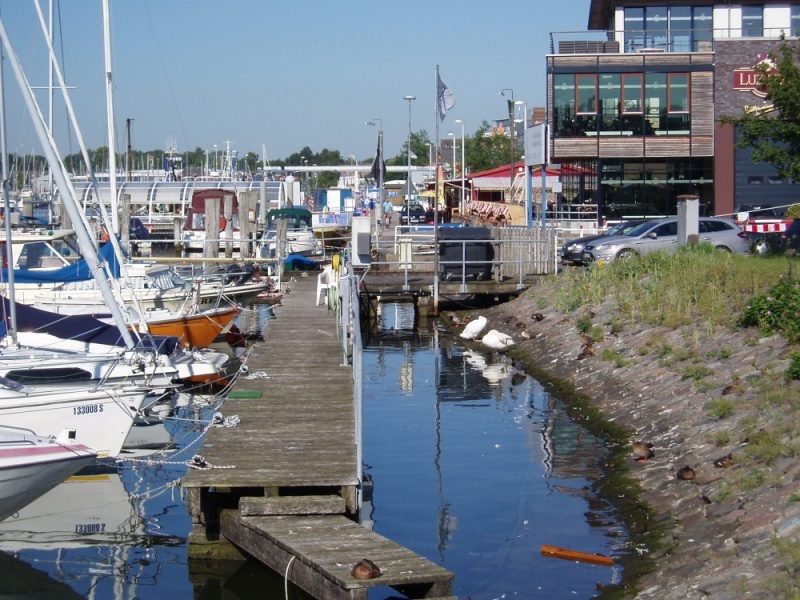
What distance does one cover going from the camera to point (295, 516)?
9875 mm

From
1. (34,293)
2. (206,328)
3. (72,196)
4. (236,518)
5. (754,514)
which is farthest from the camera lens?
(34,293)

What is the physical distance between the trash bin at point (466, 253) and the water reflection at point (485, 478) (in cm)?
699

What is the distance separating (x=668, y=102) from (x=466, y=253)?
2076 cm

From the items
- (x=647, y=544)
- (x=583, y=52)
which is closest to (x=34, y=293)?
(x=647, y=544)

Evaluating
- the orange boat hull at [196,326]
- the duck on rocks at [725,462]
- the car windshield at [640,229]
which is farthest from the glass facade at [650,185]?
the duck on rocks at [725,462]

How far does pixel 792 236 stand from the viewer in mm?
27000

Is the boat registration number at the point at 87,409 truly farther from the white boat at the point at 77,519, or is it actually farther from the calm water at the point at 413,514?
the white boat at the point at 77,519

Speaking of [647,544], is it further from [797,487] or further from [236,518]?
[236,518]

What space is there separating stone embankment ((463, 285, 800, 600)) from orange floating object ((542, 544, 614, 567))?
0.33 metres

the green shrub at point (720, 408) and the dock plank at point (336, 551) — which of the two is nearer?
the dock plank at point (336, 551)

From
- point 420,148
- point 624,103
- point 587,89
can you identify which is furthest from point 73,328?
Result: point 420,148

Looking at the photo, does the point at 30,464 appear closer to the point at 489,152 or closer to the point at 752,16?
the point at 752,16

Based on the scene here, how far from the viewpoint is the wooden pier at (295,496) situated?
8461 mm

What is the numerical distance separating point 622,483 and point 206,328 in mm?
10946
